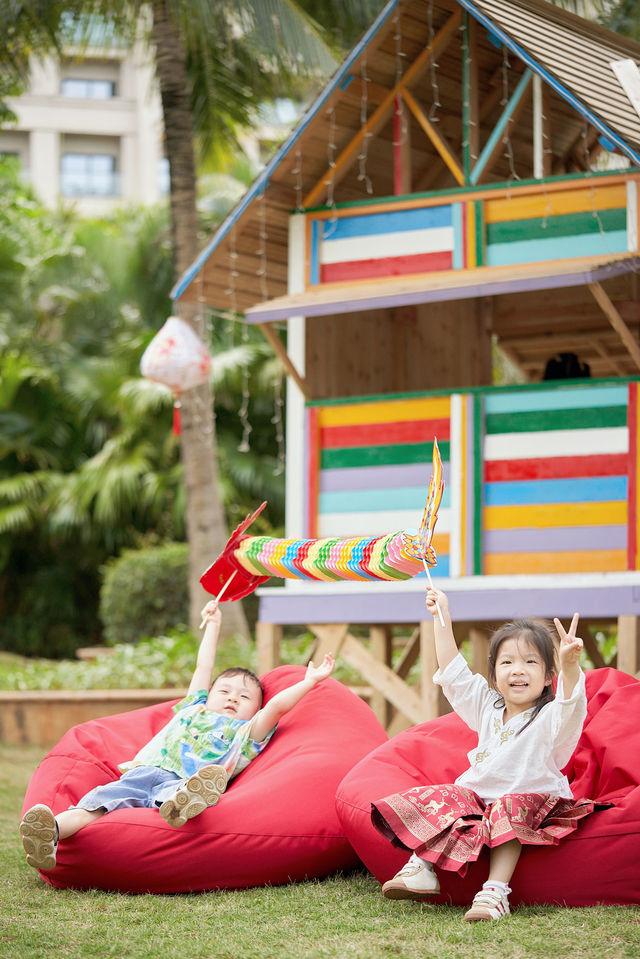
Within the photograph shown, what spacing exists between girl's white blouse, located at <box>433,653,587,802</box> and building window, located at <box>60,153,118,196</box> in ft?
128

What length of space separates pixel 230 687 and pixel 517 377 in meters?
11.5

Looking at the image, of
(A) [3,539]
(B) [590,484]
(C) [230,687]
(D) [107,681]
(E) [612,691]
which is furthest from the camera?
(A) [3,539]

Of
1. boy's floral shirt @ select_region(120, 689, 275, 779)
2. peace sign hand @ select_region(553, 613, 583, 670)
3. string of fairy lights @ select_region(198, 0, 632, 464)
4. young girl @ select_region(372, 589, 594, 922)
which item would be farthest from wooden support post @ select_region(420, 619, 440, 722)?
peace sign hand @ select_region(553, 613, 583, 670)

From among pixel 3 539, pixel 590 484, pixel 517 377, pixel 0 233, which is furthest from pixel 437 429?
pixel 0 233

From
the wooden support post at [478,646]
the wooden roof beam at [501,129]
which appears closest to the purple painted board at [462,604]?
the wooden support post at [478,646]

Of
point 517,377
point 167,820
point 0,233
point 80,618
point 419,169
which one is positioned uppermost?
point 0,233

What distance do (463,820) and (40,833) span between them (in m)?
1.66

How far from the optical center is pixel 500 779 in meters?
4.66

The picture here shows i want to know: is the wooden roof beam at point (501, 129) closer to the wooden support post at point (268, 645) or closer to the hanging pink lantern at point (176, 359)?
the hanging pink lantern at point (176, 359)

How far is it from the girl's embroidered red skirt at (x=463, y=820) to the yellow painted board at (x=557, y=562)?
10.8ft

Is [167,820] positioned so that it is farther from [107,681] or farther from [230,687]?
[107,681]

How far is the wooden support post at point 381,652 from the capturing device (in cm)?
941

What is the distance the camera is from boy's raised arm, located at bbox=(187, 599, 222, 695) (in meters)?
6.10

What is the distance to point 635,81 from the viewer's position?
846cm
